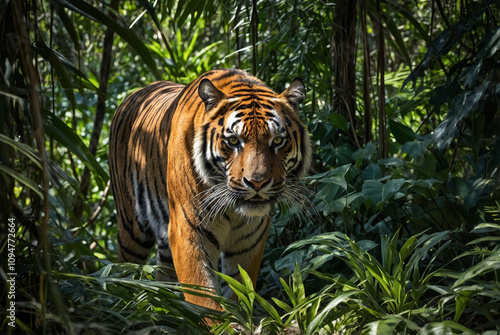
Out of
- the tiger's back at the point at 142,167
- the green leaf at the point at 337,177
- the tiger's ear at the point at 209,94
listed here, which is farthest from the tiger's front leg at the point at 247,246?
the tiger's ear at the point at 209,94

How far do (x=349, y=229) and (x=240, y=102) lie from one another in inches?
42.8

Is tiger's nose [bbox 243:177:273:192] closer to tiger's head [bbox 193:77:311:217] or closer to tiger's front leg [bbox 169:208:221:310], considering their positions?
tiger's head [bbox 193:77:311:217]

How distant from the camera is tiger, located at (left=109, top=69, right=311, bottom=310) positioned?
8.72 feet

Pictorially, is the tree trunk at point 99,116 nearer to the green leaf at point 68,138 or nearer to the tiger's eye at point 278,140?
the tiger's eye at point 278,140

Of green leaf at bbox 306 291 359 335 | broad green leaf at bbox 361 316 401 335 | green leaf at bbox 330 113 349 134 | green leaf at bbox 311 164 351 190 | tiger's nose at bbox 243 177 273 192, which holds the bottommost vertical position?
broad green leaf at bbox 361 316 401 335

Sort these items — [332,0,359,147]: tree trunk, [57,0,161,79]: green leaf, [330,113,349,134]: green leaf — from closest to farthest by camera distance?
[57,0,161,79]: green leaf, [330,113,349,134]: green leaf, [332,0,359,147]: tree trunk

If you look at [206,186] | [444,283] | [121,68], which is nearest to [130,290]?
[206,186]

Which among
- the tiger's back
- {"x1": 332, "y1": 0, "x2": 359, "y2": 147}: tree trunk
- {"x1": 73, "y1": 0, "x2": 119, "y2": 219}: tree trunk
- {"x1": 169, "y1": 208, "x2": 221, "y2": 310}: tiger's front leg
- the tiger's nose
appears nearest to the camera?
the tiger's nose

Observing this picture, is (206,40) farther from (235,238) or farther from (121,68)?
(235,238)

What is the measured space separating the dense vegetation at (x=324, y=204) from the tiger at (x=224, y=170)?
0.23 m

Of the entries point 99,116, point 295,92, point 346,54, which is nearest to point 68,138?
point 295,92

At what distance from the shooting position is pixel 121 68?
23.8 feet

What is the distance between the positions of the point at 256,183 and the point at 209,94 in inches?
21.3

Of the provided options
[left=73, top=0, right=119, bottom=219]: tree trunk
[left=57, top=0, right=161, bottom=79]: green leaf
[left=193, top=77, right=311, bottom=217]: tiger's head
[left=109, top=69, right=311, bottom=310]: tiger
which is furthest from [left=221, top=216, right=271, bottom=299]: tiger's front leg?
[left=73, top=0, right=119, bottom=219]: tree trunk
